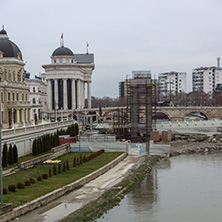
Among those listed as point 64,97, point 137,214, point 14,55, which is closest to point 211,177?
point 137,214

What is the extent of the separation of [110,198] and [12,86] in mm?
31637

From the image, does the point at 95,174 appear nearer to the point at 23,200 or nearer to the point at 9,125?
the point at 23,200

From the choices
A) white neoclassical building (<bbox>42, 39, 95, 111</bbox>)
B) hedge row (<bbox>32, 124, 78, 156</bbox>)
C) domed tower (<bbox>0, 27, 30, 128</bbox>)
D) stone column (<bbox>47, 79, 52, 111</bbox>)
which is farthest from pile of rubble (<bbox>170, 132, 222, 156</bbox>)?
stone column (<bbox>47, 79, 52, 111</bbox>)

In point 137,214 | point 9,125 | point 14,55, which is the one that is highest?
point 14,55

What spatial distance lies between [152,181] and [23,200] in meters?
17.1

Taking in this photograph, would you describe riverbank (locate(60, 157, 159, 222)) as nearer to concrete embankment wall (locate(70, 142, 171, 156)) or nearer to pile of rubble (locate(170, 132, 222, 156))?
concrete embankment wall (locate(70, 142, 171, 156))

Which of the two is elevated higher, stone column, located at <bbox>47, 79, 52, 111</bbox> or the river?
stone column, located at <bbox>47, 79, 52, 111</bbox>

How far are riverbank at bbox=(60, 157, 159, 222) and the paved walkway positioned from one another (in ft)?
1.85

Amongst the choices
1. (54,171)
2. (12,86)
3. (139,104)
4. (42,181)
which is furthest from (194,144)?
(42,181)

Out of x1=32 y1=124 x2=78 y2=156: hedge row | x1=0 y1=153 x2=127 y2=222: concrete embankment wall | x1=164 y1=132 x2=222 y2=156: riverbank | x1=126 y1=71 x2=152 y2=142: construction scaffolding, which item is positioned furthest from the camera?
x1=126 y1=71 x2=152 y2=142: construction scaffolding

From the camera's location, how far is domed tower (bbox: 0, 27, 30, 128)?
5825 centimetres

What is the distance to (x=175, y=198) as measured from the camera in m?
36.2

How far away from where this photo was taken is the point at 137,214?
31453 mm

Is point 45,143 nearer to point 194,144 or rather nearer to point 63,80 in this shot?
point 194,144
